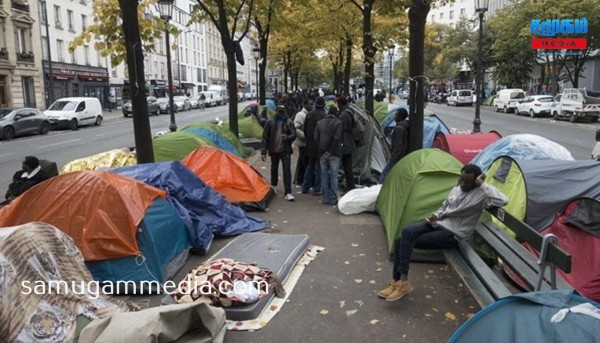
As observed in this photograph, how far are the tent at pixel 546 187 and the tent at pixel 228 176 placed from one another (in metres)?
4.25

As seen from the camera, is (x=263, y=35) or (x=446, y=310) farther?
(x=263, y=35)

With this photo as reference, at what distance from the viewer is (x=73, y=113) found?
95.8 ft

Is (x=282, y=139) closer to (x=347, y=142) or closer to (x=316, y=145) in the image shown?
(x=316, y=145)

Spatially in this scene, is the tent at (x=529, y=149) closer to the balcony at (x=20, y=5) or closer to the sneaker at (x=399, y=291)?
the sneaker at (x=399, y=291)

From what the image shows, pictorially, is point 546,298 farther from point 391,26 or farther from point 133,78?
point 391,26

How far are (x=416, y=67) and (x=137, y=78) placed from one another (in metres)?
4.84

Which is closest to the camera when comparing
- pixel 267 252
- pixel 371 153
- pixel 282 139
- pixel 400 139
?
pixel 267 252

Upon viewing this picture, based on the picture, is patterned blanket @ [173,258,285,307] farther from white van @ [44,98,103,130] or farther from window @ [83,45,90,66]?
window @ [83,45,90,66]

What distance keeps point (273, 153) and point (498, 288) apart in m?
6.27

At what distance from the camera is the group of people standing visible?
9.22 metres

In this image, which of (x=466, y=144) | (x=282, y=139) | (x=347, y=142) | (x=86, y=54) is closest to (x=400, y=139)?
(x=347, y=142)

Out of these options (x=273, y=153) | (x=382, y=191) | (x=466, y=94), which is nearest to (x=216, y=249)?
(x=382, y=191)

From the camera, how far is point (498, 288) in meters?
4.60

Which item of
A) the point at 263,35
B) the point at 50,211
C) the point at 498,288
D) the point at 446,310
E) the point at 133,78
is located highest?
the point at 263,35
